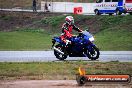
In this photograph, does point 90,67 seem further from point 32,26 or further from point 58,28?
point 32,26

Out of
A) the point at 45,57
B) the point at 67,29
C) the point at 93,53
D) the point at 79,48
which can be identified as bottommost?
the point at 45,57

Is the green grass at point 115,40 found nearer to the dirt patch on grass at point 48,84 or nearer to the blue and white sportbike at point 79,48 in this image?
the blue and white sportbike at point 79,48

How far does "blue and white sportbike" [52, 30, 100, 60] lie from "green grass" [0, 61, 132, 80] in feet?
Answer: 5.77

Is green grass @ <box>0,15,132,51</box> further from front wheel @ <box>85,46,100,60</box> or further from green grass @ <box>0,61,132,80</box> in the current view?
green grass @ <box>0,61,132,80</box>

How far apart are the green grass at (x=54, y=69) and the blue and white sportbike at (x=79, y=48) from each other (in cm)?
176

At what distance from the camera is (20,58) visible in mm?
20562

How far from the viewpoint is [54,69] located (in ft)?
53.9

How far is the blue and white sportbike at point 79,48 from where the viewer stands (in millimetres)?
→ 19828

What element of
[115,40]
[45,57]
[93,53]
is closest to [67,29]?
[93,53]

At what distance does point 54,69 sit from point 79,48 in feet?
12.2

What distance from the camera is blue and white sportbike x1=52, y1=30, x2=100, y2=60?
1983cm

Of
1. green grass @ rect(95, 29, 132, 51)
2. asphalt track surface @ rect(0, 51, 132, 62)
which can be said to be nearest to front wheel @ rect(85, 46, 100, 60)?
asphalt track surface @ rect(0, 51, 132, 62)

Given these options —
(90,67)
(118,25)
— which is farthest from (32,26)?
(90,67)

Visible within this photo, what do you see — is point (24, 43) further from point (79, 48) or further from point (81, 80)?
point (81, 80)
